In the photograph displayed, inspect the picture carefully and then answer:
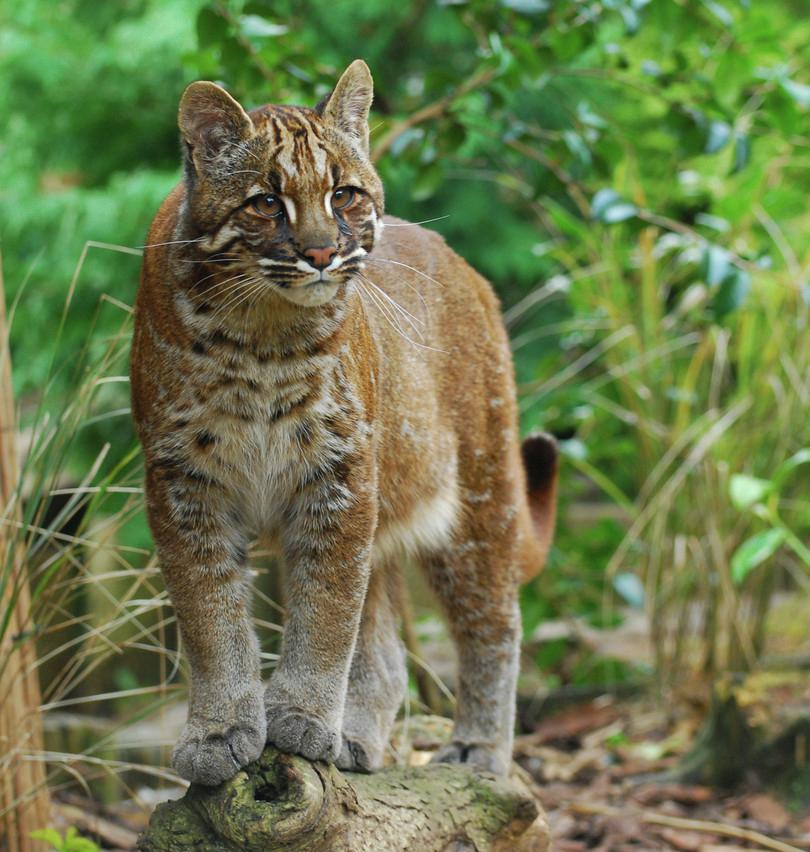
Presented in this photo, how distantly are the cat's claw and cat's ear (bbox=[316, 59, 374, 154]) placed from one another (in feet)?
5.24

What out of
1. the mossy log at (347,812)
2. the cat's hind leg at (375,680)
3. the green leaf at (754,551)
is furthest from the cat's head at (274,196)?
the green leaf at (754,551)

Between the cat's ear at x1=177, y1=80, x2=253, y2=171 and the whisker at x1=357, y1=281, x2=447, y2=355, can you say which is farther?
the whisker at x1=357, y1=281, x2=447, y2=355

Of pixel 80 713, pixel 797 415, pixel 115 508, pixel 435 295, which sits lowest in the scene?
pixel 80 713

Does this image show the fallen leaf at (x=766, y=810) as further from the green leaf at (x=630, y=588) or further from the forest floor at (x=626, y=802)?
the green leaf at (x=630, y=588)

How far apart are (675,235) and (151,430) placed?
4.24m

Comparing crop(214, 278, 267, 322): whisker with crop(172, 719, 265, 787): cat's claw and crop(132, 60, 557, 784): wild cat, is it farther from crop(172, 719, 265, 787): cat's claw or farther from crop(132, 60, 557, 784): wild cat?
crop(172, 719, 265, 787): cat's claw

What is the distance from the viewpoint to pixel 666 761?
234 inches

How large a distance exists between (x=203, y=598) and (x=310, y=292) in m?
0.87

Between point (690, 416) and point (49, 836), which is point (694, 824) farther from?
point (49, 836)

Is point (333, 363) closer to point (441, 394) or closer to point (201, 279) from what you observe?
point (201, 279)

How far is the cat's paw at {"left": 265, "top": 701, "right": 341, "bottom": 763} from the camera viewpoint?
3.21 metres

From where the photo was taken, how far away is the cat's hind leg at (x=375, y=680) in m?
3.76

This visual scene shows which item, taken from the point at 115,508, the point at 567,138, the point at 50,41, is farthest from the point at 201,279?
the point at 50,41

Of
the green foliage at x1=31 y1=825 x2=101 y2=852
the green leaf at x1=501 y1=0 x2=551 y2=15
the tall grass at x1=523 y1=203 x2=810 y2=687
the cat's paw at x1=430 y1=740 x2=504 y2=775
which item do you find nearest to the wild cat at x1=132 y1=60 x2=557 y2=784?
the cat's paw at x1=430 y1=740 x2=504 y2=775
